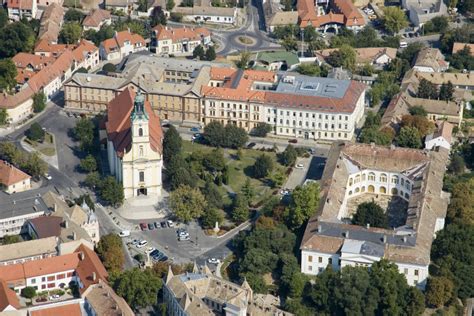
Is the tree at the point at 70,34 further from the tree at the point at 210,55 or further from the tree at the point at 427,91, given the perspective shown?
the tree at the point at 427,91

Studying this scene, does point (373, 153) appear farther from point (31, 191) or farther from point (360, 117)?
point (31, 191)

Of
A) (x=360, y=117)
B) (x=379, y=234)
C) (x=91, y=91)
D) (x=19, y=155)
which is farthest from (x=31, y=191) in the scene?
(x=360, y=117)

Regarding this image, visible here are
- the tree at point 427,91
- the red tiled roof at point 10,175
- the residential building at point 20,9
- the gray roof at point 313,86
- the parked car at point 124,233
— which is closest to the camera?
the parked car at point 124,233

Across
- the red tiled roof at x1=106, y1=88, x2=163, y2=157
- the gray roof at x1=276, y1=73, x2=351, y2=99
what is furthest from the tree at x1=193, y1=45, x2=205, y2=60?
the red tiled roof at x1=106, y1=88, x2=163, y2=157

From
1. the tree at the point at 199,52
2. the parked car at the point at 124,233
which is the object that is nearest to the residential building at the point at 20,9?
the tree at the point at 199,52

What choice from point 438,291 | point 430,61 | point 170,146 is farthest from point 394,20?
point 438,291

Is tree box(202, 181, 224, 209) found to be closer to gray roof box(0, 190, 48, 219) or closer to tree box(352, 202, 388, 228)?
tree box(352, 202, 388, 228)

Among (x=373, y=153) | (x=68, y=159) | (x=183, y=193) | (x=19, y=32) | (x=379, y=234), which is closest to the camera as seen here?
(x=379, y=234)

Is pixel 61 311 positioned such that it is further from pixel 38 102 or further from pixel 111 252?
pixel 38 102
